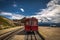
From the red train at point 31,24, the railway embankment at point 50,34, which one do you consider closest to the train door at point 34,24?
the red train at point 31,24

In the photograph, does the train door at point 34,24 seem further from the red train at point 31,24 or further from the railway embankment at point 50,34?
the railway embankment at point 50,34

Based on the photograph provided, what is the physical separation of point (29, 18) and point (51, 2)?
3694 mm

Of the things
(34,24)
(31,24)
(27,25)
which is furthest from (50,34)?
(27,25)

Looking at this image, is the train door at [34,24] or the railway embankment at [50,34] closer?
the railway embankment at [50,34]

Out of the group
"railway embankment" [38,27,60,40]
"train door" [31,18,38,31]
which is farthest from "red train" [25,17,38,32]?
"railway embankment" [38,27,60,40]

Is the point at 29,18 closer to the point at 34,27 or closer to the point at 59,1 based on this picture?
the point at 34,27

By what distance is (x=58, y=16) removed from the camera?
1819 cm

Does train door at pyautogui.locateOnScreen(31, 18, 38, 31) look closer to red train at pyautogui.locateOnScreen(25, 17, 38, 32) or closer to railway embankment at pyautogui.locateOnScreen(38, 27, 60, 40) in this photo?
red train at pyautogui.locateOnScreen(25, 17, 38, 32)

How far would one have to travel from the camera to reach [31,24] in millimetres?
20641

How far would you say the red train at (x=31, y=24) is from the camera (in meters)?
20.4

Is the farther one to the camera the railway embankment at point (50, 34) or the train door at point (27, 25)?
the train door at point (27, 25)

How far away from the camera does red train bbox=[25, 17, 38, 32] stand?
2038 centimetres

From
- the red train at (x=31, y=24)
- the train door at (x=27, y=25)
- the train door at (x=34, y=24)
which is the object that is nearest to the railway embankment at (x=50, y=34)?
the train door at (x=34, y=24)

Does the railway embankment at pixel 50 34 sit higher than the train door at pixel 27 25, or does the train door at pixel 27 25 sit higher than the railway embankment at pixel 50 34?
the train door at pixel 27 25
